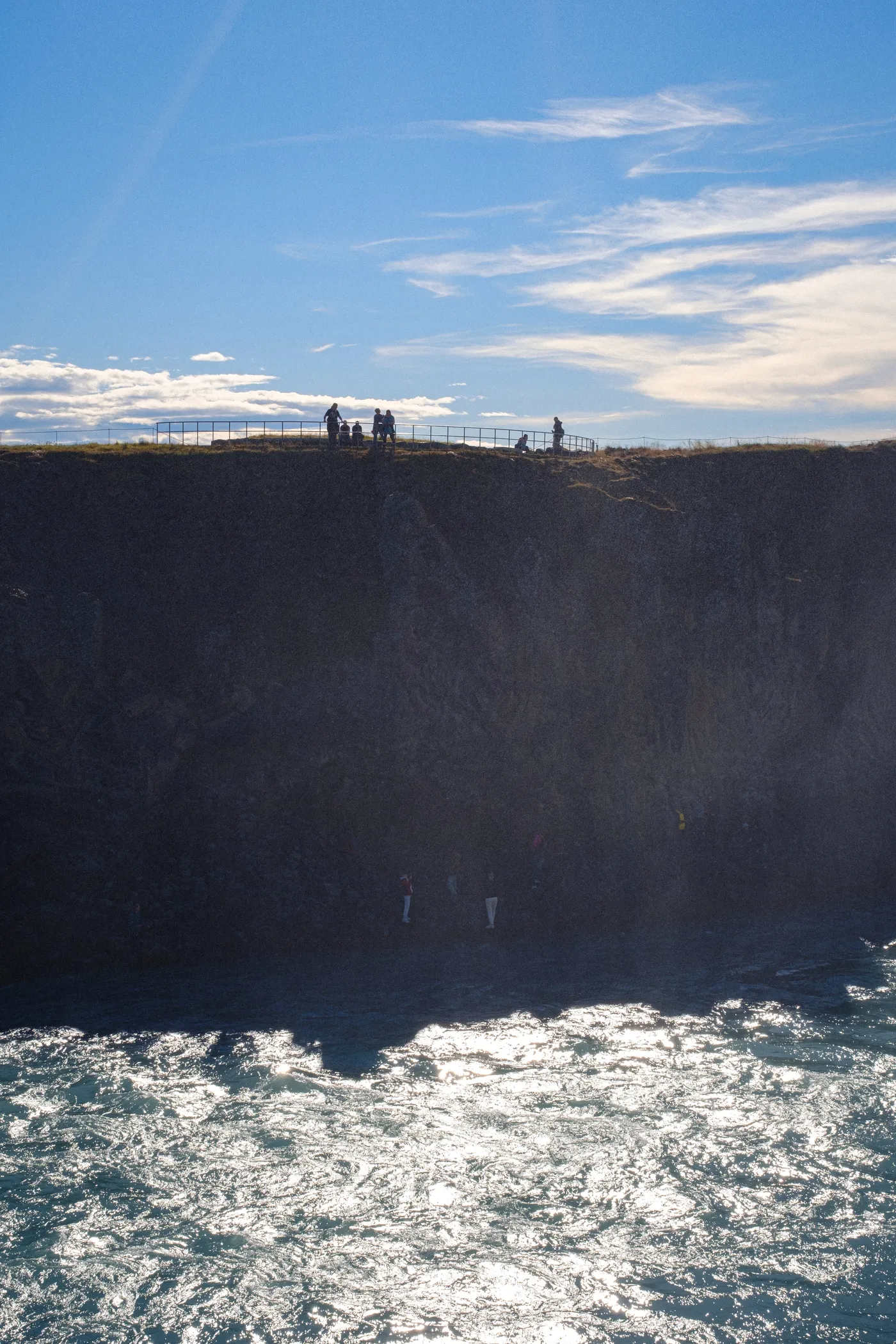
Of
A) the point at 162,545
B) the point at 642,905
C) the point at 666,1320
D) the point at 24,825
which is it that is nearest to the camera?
the point at 666,1320

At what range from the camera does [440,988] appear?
29.3m

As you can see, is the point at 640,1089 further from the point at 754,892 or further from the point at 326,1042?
the point at 754,892

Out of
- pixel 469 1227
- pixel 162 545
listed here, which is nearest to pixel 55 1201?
pixel 469 1227

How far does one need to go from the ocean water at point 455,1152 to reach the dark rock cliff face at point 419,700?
3.22 metres

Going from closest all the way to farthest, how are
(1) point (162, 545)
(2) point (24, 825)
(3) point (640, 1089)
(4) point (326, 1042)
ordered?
(3) point (640, 1089) < (4) point (326, 1042) < (2) point (24, 825) < (1) point (162, 545)

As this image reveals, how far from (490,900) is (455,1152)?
511 inches

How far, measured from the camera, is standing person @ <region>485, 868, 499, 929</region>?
3309 centimetres

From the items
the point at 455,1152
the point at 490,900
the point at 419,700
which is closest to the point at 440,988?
the point at 490,900

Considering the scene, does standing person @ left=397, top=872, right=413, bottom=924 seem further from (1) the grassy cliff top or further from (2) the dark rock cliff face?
Answer: (1) the grassy cliff top

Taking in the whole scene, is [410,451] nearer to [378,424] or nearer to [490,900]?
[378,424]

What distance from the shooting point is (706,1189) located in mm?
18828

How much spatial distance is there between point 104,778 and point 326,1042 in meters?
12.4

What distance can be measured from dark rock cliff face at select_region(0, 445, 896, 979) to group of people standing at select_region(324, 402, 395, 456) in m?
2.03

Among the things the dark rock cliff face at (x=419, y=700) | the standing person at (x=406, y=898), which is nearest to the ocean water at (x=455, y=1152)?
the standing person at (x=406, y=898)
